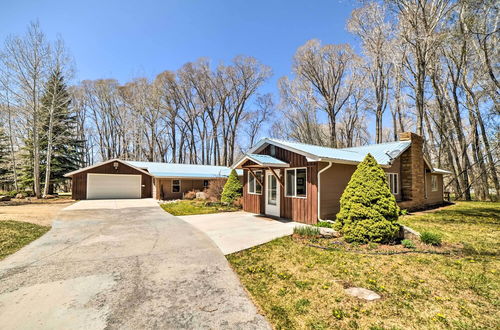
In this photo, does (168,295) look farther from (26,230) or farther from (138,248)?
(26,230)

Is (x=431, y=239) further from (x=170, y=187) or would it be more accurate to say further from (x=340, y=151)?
(x=170, y=187)

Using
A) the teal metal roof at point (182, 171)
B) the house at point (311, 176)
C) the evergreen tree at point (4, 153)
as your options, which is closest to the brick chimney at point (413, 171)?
the house at point (311, 176)

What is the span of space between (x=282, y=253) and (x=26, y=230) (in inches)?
329

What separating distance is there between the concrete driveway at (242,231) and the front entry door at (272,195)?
2.27ft

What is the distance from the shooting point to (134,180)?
21781 millimetres

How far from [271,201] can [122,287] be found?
7.85 m

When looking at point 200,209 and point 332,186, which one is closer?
point 332,186

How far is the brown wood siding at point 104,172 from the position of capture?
64.1ft

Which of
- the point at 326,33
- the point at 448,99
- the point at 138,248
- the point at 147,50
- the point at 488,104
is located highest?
the point at 326,33

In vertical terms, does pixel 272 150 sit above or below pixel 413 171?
above

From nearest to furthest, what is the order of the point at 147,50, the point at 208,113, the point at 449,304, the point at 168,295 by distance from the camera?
the point at 449,304, the point at 168,295, the point at 147,50, the point at 208,113

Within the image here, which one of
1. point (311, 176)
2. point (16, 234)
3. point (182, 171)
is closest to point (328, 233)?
point (311, 176)

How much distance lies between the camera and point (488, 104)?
15.2 meters

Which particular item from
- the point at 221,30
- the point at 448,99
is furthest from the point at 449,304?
the point at 448,99
